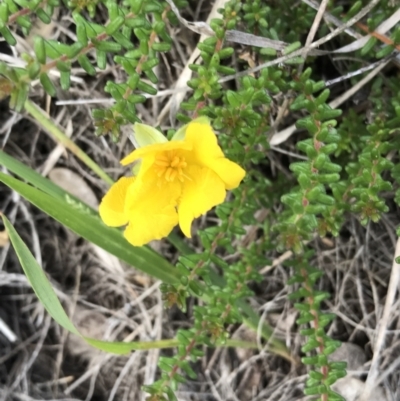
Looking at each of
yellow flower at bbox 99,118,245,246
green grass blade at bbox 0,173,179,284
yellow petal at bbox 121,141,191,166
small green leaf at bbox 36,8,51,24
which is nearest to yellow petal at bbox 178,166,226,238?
yellow flower at bbox 99,118,245,246

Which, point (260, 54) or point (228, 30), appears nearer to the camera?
point (228, 30)

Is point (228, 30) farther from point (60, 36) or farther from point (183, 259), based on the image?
point (60, 36)

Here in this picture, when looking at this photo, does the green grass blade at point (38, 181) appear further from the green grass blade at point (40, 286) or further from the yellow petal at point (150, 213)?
the yellow petal at point (150, 213)

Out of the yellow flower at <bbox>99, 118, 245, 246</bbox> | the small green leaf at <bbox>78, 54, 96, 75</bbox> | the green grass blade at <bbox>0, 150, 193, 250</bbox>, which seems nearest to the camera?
the yellow flower at <bbox>99, 118, 245, 246</bbox>

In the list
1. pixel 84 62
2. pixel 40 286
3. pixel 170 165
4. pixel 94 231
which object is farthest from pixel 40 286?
pixel 84 62

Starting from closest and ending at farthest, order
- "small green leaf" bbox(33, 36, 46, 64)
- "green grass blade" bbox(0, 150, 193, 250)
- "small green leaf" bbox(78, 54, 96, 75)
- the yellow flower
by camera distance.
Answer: "small green leaf" bbox(33, 36, 46, 64), the yellow flower, "small green leaf" bbox(78, 54, 96, 75), "green grass blade" bbox(0, 150, 193, 250)

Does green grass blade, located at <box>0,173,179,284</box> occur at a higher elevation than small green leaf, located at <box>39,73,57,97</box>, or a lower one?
lower

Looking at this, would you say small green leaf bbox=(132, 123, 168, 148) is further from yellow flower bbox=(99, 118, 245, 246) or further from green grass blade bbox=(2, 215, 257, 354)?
green grass blade bbox=(2, 215, 257, 354)

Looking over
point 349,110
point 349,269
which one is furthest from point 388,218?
point 349,110
